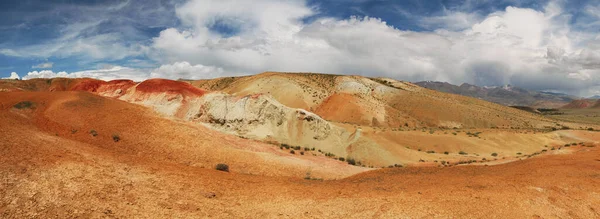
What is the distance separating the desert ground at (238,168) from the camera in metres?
11.0

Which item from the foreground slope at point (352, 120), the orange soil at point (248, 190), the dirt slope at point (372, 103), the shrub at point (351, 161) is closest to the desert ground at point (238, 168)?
the orange soil at point (248, 190)

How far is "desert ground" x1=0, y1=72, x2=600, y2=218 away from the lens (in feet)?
36.2

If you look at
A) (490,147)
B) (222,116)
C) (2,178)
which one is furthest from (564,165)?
(490,147)

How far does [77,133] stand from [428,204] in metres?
19.2

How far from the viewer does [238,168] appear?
20625 millimetres

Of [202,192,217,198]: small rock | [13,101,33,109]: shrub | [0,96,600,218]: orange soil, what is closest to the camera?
[0,96,600,218]: orange soil

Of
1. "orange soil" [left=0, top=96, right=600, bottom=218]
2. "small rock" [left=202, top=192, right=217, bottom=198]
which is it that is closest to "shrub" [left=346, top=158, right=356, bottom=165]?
"orange soil" [left=0, top=96, right=600, bottom=218]

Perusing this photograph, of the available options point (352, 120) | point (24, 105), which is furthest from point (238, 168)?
point (352, 120)

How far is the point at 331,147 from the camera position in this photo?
33.8 m

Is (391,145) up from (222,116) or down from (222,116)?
down

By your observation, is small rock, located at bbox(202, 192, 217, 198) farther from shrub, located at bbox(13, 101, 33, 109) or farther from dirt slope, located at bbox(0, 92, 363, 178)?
shrub, located at bbox(13, 101, 33, 109)

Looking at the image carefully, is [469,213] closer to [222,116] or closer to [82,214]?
[82,214]

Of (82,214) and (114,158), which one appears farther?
(114,158)

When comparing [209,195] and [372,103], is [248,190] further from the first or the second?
[372,103]
